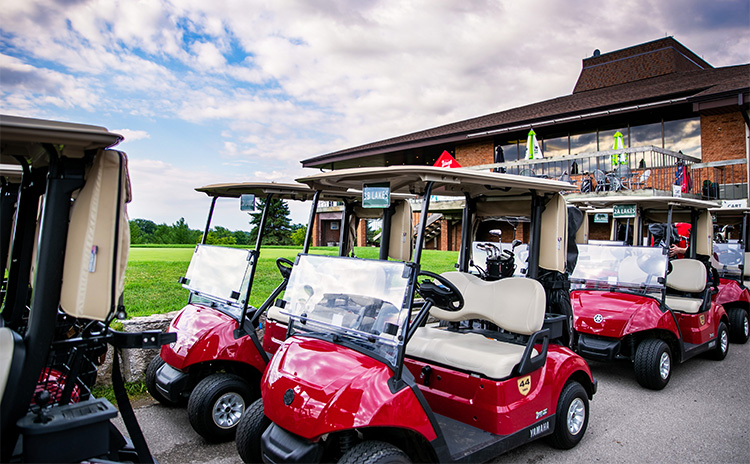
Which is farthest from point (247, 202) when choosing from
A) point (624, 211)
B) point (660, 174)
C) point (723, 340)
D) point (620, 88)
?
point (620, 88)

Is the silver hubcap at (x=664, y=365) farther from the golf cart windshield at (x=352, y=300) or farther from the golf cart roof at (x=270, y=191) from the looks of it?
the golf cart windshield at (x=352, y=300)

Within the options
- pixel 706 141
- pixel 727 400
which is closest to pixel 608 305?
pixel 727 400

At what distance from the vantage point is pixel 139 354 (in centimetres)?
472

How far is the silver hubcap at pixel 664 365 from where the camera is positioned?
511cm

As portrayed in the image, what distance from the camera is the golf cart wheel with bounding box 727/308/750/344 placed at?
7320 millimetres

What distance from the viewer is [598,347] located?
5242 millimetres

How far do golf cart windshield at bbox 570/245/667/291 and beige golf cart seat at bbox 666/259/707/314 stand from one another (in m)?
0.63

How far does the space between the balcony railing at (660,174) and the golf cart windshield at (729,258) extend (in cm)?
510

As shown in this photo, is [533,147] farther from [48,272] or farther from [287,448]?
[48,272]

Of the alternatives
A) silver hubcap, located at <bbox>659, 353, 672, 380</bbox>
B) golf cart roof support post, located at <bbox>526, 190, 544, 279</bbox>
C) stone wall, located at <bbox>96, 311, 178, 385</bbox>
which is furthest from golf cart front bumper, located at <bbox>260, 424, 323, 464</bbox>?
silver hubcap, located at <bbox>659, 353, 672, 380</bbox>

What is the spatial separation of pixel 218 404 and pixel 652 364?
4.32 meters

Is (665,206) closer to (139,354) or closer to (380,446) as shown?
(380,446)

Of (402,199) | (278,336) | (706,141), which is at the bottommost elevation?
(278,336)

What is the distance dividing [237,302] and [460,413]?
6.97 ft
